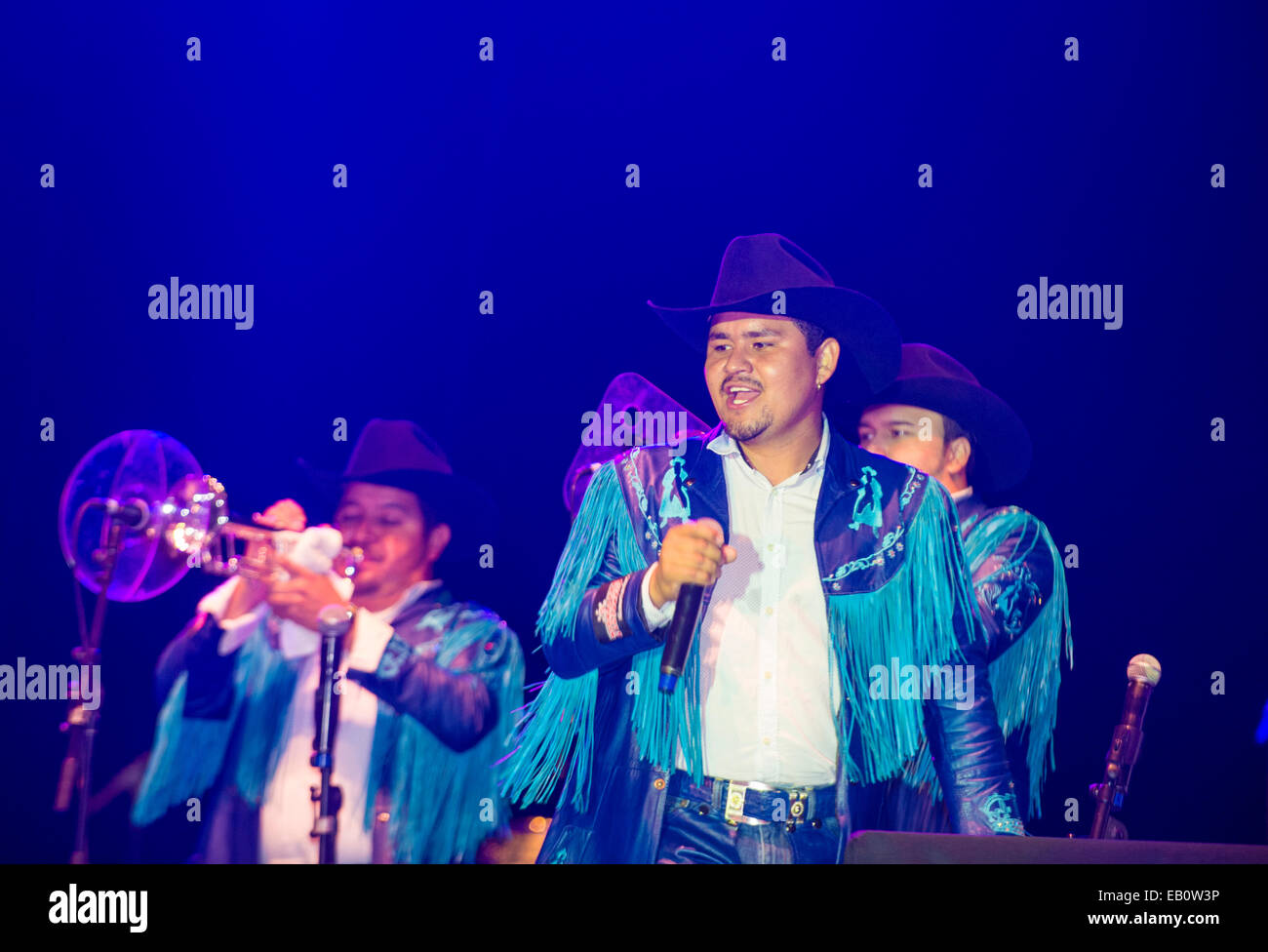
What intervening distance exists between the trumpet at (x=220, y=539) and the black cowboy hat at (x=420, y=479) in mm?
156

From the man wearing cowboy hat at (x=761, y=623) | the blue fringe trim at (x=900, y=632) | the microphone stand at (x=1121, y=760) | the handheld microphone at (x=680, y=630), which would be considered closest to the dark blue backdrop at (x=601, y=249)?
the microphone stand at (x=1121, y=760)

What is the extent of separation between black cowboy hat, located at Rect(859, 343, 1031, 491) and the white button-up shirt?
326 mm

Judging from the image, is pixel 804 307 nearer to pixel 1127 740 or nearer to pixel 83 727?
pixel 1127 740

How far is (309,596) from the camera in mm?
3408

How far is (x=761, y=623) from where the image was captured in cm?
329

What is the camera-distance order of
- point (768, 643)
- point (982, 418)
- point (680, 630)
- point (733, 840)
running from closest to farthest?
point (680, 630) → point (733, 840) → point (768, 643) → point (982, 418)

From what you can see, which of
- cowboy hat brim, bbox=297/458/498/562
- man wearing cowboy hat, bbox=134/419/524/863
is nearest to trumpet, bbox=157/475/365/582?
man wearing cowboy hat, bbox=134/419/524/863

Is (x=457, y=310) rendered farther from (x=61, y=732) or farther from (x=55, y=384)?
(x=61, y=732)

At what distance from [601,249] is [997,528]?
1.35 meters

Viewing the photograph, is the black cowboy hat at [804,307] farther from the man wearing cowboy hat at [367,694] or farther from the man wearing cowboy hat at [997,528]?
the man wearing cowboy hat at [367,694]

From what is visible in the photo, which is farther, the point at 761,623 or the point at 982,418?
the point at 982,418

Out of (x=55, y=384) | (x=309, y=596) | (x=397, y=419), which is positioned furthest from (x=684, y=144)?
(x=55, y=384)

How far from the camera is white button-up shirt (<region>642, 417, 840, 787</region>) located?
320 cm

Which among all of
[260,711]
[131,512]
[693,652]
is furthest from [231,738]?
[693,652]
